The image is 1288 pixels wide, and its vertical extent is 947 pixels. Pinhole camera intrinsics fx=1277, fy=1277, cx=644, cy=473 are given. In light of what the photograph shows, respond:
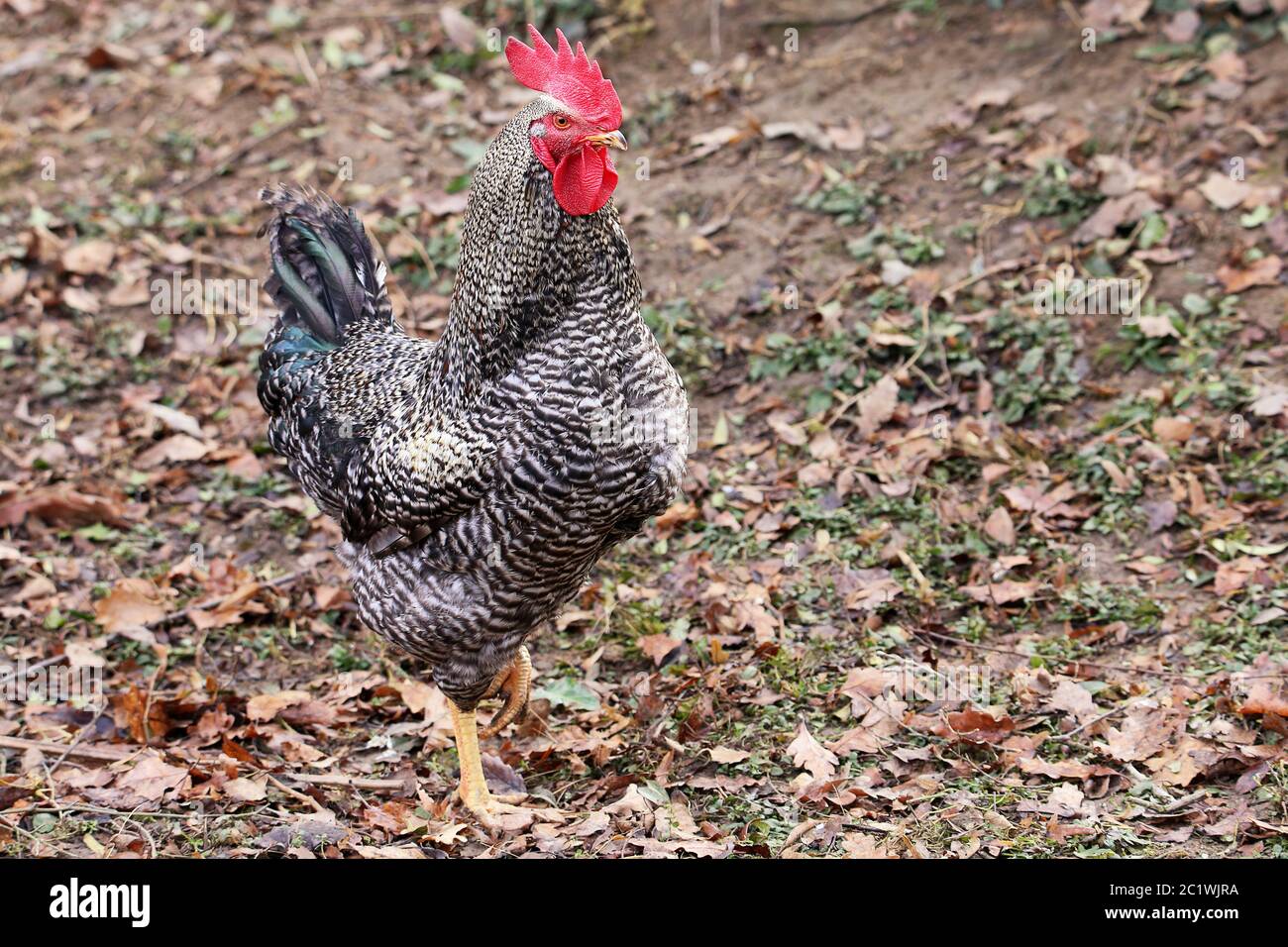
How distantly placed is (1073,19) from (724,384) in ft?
11.4

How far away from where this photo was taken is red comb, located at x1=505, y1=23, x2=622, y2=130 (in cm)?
414

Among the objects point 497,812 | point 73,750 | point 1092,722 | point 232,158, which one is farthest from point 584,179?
point 232,158

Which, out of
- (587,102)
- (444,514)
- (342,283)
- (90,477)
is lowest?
(90,477)

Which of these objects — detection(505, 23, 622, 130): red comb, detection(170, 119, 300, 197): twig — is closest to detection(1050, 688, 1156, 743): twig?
detection(505, 23, 622, 130): red comb

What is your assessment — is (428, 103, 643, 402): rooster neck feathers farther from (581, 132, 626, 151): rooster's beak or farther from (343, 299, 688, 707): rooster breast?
(581, 132, 626, 151): rooster's beak

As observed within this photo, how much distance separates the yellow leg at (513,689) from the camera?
17.2ft

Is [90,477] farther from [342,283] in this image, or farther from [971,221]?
[971,221]

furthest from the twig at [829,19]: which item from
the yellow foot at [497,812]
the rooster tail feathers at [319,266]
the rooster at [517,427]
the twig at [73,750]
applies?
the twig at [73,750]

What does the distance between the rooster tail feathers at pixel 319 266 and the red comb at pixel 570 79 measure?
1602 millimetres

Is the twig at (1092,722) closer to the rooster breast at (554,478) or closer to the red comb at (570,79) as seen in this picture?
A: the rooster breast at (554,478)

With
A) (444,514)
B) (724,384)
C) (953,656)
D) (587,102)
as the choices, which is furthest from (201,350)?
(953,656)

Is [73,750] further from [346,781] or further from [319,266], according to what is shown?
[319,266]

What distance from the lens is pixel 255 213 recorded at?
8656mm

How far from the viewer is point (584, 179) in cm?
412
